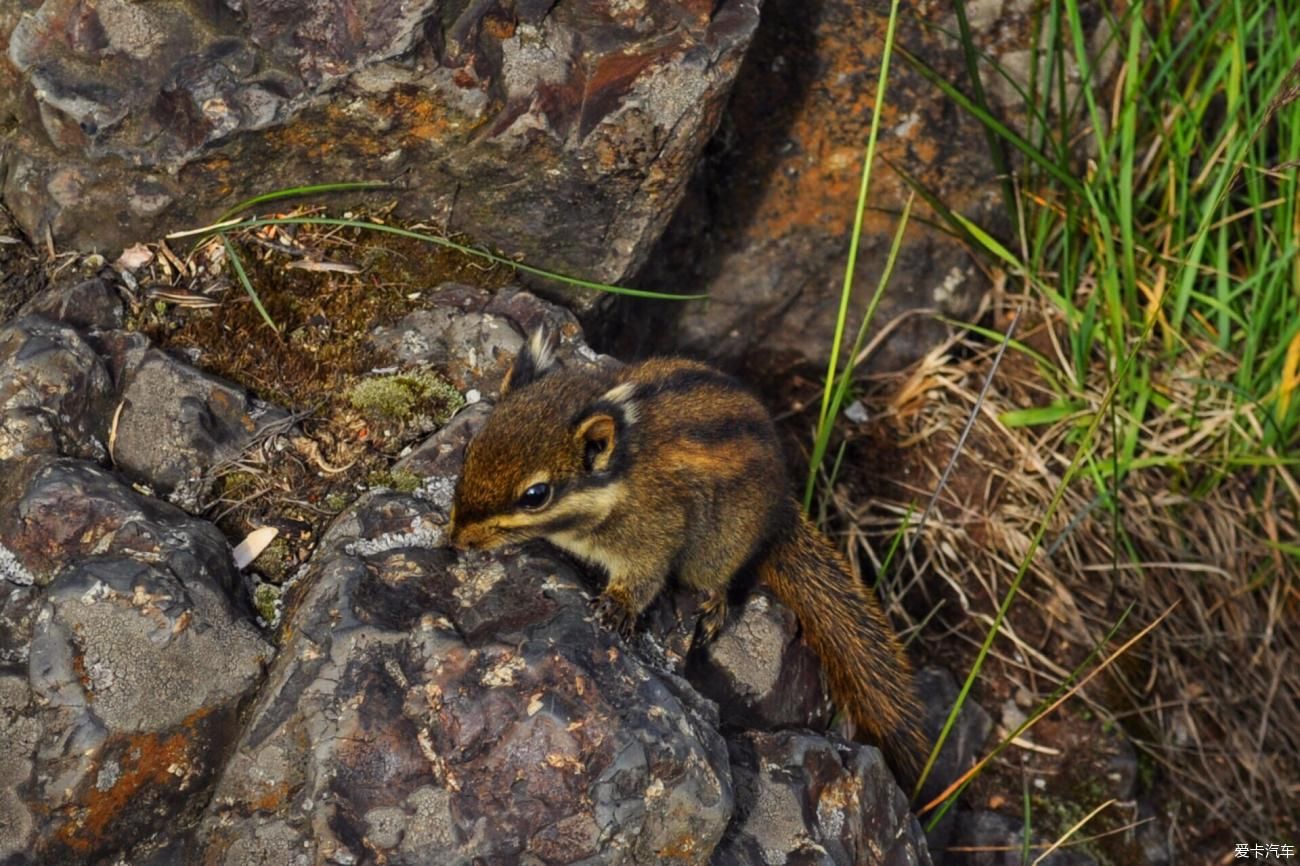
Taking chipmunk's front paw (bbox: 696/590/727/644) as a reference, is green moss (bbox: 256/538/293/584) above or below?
above

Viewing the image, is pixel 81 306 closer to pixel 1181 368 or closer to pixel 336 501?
pixel 336 501

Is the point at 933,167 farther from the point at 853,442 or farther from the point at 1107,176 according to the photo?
the point at 853,442

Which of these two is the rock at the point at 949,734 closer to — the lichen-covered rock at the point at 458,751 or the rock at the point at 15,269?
the lichen-covered rock at the point at 458,751

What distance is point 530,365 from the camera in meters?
3.90

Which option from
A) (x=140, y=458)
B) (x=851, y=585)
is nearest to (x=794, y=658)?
(x=851, y=585)

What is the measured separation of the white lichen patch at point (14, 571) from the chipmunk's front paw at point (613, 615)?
57.3 inches

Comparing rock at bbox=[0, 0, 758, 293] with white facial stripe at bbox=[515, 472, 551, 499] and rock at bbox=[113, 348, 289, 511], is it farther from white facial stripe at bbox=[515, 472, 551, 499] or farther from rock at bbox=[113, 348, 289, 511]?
white facial stripe at bbox=[515, 472, 551, 499]

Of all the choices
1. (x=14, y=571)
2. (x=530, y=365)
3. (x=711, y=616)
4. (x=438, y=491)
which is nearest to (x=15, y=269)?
(x=14, y=571)

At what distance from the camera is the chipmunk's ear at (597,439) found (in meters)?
3.62

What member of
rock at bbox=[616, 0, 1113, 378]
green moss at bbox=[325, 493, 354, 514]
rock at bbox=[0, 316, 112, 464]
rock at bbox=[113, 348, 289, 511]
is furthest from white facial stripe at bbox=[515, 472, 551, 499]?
rock at bbox=[616, 0, 1113, 378]

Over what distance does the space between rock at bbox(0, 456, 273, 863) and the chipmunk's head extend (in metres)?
0.65

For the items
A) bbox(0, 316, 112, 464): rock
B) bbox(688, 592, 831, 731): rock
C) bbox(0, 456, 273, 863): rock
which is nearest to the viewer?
bbox(0, 456, 273, 863): rock

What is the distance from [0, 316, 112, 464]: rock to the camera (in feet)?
12.1

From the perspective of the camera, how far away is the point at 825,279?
559cm
